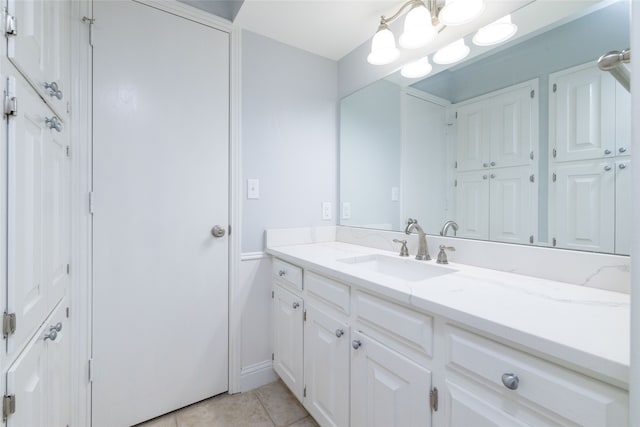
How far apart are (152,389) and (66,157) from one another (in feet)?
3.93

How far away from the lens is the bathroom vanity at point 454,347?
1.89 feet

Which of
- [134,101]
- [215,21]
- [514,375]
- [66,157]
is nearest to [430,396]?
[514,375]

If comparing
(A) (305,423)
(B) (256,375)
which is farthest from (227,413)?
(A) (305,423)

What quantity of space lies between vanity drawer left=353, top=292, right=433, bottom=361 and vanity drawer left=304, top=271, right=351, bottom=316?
0.20 ft

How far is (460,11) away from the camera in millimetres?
1223

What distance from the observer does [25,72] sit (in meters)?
0.77

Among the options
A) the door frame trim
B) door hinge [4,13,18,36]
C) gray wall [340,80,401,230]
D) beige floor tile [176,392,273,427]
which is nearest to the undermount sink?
gray wall [340,80,401,230]

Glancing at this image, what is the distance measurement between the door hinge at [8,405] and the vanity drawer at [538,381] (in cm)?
108

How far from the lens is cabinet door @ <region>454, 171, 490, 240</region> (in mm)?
1294

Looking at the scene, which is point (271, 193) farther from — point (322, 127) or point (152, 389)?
point (152, 389)

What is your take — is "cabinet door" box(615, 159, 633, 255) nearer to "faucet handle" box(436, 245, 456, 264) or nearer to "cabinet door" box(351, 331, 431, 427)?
"faucet handle" box(436, 245, 456, 264)

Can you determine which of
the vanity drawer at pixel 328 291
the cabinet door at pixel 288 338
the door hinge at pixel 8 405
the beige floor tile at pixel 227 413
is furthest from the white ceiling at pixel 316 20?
the beige floor tile at pixel 227 413

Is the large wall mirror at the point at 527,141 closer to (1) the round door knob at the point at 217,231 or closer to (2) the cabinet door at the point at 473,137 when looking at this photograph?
(2) the cabinet door at the point at 473,137

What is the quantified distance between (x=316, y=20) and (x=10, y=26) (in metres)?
1.38
